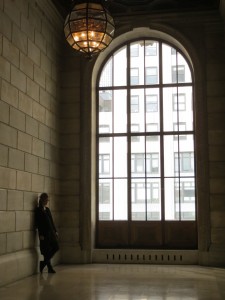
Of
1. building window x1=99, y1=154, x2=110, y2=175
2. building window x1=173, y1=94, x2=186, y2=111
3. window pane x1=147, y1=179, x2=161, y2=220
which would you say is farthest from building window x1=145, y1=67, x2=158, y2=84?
window pane x1=147, y1=179, x2=161, y2=220

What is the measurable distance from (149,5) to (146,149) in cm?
321

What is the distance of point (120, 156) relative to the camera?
33.7 ft

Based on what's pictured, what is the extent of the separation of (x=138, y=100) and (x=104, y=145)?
130 centimetres

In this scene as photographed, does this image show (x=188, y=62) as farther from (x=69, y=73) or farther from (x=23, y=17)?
(x=23, y=17)

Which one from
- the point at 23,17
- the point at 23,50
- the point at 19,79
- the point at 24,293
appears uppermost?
the point at 23,17

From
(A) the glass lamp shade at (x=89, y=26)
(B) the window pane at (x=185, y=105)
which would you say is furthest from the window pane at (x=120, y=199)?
(A) the glass lamp shade at (x=89, y=26)

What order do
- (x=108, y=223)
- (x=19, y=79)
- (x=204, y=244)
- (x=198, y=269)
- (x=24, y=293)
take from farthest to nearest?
(x=108, y=223) → (x=204, y=244) → (x=198, y=269) → (x=19, y=79) → (x=24, y=293)

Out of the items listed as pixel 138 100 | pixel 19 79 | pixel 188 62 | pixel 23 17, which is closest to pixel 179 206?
pixel 138 100

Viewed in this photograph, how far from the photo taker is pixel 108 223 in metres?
10.1

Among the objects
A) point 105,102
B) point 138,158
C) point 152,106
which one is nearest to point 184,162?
point 138,158

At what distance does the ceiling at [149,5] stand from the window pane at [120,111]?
1.83m

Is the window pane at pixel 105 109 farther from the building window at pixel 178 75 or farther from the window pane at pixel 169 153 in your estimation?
the building window at pixel 178 75

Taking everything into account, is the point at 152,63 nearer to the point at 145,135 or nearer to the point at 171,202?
the point at 145,135

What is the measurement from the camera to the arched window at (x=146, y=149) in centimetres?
994
